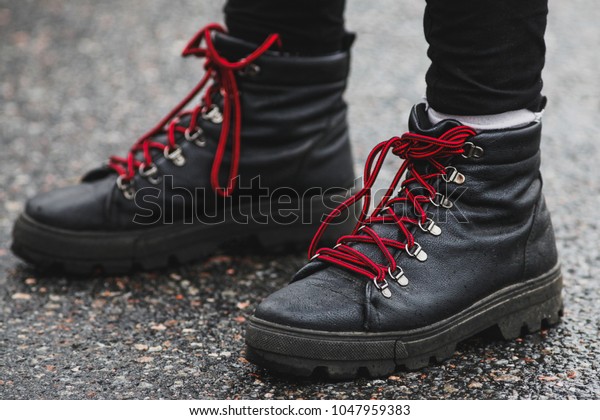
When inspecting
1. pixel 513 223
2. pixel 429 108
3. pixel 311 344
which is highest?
pixel 429 108

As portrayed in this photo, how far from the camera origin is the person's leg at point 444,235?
1325 mm

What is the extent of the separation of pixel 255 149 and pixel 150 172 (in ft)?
0.74

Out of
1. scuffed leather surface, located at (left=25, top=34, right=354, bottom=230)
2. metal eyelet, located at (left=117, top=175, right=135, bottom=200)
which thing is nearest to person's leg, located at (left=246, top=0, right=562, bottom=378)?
scuffed leather surface, located at (left=25, top=34, right=354, bottom=230)

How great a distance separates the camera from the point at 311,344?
4.33 ft

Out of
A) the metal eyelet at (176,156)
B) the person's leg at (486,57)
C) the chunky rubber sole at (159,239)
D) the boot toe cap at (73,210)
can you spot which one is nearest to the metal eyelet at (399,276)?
the person's leg at (486,57)

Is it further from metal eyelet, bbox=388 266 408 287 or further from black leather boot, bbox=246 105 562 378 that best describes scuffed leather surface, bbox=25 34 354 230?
metal eyelet, bbox=388 266 408 287

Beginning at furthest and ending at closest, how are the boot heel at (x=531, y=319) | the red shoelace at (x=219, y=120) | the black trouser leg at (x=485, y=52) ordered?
the red shoelace at (x=219, y=120)
the boot heel at (x=531, y=319)
the black trouser leg at (x=485, y=52)

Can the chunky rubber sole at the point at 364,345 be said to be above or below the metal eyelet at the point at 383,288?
below

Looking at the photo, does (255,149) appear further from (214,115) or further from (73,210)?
(73,210)

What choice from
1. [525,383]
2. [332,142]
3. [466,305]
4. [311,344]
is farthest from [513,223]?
[332,142]

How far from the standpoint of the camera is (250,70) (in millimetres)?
1730

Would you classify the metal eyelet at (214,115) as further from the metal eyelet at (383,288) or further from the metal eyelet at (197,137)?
the metal eyelet at (383,288)

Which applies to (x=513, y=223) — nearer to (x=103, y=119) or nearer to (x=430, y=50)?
(x=430, y=50)

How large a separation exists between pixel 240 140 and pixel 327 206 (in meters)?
0.25
